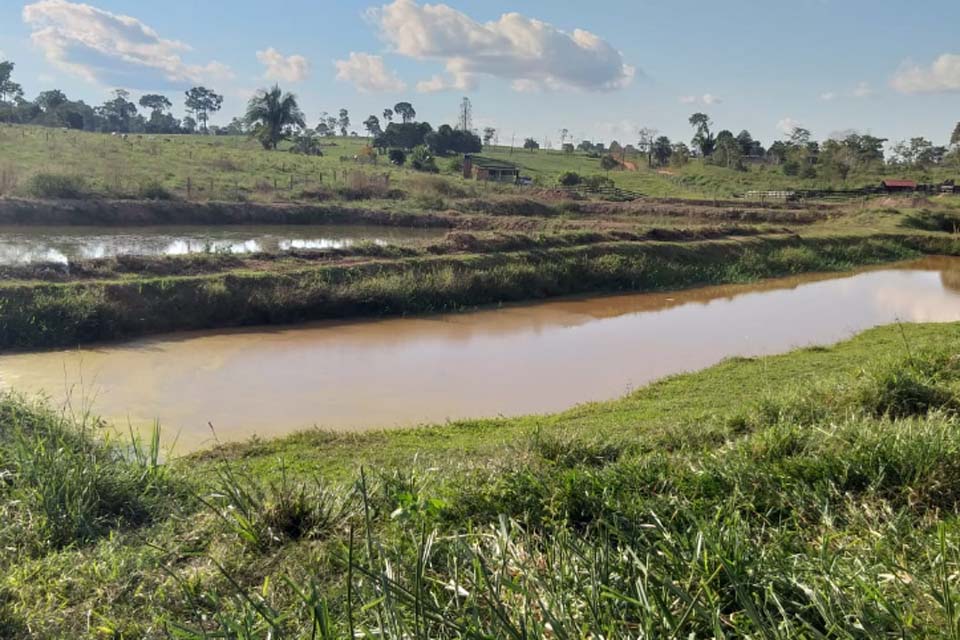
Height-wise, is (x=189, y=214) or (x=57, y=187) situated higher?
(x=57, y=187)

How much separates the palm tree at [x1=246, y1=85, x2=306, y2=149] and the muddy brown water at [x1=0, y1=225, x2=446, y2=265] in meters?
26.3

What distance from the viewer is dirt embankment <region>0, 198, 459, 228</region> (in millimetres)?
19141

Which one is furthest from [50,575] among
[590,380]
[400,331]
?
[400,331]

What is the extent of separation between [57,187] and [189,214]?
3.64 meters

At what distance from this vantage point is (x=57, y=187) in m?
20.3

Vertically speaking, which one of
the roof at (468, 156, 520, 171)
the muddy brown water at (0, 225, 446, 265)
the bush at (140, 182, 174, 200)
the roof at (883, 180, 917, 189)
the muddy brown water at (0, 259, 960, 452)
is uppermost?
the roof at (468, 156, 520, 171)

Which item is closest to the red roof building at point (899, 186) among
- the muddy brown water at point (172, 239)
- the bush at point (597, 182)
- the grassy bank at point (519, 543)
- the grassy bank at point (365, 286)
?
the bush at point (597, 182)

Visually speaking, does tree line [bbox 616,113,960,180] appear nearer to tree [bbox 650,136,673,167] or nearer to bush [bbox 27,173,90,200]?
tree [bbox 650,136,673,167]

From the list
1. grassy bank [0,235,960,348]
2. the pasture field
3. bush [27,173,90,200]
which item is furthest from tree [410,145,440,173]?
the pasture field

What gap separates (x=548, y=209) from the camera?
28125mm

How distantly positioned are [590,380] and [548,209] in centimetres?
1839

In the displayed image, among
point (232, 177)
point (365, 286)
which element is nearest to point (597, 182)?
point (232, 177)

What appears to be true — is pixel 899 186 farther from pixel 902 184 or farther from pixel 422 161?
pixel 422 161

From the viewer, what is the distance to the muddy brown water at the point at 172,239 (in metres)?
15.0
